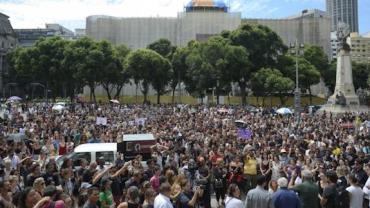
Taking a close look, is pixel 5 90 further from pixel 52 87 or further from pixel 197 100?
pixel 197 100

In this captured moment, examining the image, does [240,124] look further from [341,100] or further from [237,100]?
[237,100]

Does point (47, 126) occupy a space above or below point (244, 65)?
below

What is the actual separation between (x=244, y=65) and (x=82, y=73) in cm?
2133

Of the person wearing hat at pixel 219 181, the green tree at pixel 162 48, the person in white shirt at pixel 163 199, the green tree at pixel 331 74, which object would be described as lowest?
the person wearing hat at pixel 219 181

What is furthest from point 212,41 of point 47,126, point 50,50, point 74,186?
point 74,186

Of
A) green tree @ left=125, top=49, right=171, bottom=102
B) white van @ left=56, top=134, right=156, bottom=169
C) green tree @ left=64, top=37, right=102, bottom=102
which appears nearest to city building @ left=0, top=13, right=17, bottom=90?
green tree @ left=64, top=37, right=102, bottom=102

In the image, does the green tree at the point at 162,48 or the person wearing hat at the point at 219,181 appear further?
the green tree at the point at 162,48

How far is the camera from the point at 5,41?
4186 inches

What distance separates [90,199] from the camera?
762 cm

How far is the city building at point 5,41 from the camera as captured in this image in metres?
100

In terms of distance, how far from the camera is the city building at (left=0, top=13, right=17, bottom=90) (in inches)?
3952

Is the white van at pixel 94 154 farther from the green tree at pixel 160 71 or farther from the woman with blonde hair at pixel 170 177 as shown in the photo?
the green tree at pixel 160 71

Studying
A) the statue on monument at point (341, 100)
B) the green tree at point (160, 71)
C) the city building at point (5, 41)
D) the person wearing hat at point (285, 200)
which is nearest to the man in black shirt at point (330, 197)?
the person wearing hat at point (285, 200)

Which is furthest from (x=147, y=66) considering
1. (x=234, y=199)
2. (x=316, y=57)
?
(x=234, y=199)
